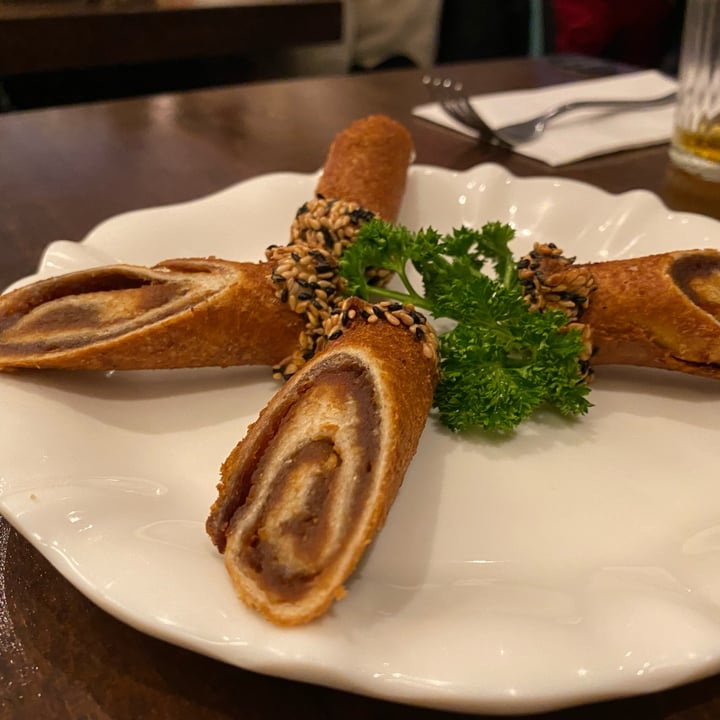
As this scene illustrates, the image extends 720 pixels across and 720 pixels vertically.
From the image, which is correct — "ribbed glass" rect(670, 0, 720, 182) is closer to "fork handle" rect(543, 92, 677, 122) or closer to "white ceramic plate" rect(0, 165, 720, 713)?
"fork handle" rect(543, 92, 677, 122)

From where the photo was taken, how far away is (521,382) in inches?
57.3

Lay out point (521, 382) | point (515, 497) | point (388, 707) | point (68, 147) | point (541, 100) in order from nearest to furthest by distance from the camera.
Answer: point (388, 707)
point (515, 497)
point (521, 382)
point (68, 147)
point (541, 100)

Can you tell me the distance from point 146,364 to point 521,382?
78cm

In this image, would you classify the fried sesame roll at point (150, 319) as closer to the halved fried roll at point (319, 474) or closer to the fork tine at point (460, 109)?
the halved fried roll at point (319, 474)

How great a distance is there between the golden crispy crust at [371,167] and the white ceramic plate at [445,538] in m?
0.69

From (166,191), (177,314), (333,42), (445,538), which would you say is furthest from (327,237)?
(333,42)

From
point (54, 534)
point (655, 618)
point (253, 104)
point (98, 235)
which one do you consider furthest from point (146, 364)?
point (253, 104)

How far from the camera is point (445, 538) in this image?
1.19m

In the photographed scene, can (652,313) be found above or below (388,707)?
above

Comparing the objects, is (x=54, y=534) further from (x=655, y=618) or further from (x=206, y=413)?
(x=655, y=618)

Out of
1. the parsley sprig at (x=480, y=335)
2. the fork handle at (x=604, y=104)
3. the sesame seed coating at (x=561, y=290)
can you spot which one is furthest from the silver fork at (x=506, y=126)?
the sesame seed coating at (x=561, y=290)

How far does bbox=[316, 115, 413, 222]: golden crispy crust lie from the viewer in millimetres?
2041

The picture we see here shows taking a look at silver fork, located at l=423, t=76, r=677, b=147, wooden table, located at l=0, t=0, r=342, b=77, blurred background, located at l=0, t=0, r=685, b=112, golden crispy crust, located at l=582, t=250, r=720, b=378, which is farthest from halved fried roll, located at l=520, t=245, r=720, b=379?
wooden table, located at l=0, t=0, r=342, b=77

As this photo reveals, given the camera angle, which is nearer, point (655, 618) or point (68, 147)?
point (655, 618)
